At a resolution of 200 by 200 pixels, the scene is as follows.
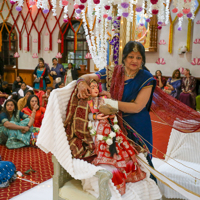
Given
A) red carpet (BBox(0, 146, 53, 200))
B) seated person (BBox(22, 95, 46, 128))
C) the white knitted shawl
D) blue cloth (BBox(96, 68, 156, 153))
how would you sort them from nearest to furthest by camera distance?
the white knitted shawl
blue cloth (BBox(96, 68, 156, 153))
red carpet (BBox(0, 146, 53, 200))
seated person (BBox(22, 95, 46, 128))

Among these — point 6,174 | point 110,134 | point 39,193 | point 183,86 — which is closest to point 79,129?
point 110,134

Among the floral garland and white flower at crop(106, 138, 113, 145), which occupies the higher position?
the floral garland

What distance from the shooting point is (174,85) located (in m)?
7.73

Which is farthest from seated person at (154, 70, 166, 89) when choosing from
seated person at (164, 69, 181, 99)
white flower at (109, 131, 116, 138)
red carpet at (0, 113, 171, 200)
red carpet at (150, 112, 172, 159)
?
white flower at (109, 131, 116, 138)

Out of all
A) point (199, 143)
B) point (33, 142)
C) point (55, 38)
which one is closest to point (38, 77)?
point (55, 38)

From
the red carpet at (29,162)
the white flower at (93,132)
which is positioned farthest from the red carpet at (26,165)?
the white flower at (93,132)

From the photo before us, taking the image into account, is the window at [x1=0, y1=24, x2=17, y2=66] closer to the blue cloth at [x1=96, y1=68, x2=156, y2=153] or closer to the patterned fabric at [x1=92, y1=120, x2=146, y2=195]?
the blue cloth at [x1=96, y1=68, x2=156, y2=153]

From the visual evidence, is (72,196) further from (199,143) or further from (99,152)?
(199,143)

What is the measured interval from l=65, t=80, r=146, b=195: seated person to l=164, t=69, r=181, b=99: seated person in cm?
623

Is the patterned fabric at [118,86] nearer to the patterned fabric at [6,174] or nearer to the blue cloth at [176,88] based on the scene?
the patterned fabric at [6,174]

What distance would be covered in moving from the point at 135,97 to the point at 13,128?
8.87ft

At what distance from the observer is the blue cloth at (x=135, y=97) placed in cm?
186

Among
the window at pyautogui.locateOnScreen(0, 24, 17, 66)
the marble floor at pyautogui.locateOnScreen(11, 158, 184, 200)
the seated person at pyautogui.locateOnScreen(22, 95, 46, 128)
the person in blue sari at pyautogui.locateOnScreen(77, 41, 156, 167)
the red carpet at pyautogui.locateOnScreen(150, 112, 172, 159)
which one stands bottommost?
the red carpet at pyautogui.locateOnScreen(150, 112, 172, 159)

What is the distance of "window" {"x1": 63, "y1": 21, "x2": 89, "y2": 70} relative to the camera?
400 inches
